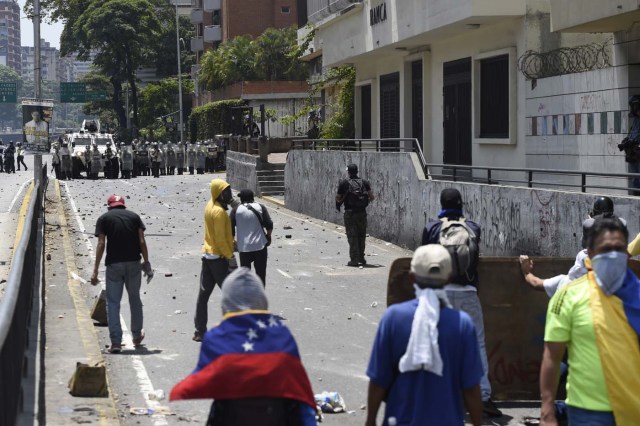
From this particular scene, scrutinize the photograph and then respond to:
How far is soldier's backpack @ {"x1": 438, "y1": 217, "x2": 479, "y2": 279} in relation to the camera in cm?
893

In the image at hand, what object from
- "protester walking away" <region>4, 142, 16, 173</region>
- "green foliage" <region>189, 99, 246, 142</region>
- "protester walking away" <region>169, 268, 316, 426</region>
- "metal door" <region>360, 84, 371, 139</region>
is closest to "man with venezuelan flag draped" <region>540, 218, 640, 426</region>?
"protester walking away" <region>169, 268, 316, 426</region>

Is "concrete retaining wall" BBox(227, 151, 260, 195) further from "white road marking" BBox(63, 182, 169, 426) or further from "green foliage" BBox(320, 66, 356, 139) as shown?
"white road marking" BBox(63, 182, 169, 426)

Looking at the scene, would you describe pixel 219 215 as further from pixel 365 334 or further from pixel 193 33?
pixel 193 33

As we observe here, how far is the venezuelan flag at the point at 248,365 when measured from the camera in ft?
17.7

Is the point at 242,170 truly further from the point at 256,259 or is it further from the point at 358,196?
the point at 256,259

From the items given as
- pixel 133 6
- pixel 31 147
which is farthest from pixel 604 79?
pixel 133 6

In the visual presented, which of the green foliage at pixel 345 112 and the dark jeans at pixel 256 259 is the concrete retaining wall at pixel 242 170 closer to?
the green foliage at pixel 345 112

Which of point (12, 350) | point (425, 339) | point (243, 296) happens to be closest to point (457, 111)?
point (12, 350)

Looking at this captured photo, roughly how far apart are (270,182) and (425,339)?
38.1 meters

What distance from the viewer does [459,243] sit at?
29.4 ft

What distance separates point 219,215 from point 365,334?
7.54 ft

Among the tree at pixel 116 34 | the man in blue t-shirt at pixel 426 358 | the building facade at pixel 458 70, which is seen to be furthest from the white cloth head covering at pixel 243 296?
the tree at pixel 116 34

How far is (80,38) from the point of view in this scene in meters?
107

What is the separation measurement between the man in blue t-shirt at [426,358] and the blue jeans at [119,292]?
24.7 feet
